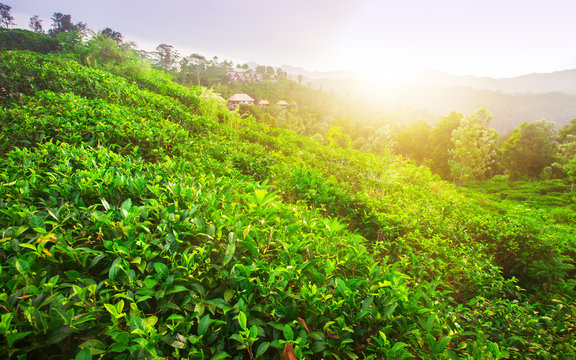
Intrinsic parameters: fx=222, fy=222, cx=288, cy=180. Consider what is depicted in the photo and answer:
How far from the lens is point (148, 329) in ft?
3.36

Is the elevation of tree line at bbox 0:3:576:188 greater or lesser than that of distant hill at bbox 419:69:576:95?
lesser

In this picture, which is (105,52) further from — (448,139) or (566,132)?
(566,132)

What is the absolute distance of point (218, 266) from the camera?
1.39 meters

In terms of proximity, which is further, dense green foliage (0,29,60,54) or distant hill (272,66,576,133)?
distant hill (272,66,576,133)

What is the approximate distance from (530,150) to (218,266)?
1554 inches

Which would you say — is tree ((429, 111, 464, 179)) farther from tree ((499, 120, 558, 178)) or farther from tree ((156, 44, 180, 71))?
tree ((156, 44, 180, 71))

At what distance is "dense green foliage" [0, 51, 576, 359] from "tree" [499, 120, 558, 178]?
34432 millimetres

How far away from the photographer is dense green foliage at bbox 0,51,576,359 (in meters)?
1.08

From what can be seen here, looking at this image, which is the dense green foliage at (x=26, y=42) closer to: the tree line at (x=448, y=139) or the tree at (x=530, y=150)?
the tree line at (x=448, y=139)

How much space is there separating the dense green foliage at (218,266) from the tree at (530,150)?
34.4m

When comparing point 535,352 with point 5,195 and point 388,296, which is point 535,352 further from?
point 5,195

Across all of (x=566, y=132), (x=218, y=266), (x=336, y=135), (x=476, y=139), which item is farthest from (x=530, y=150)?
(x=218, y=266)

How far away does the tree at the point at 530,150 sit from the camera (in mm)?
26406

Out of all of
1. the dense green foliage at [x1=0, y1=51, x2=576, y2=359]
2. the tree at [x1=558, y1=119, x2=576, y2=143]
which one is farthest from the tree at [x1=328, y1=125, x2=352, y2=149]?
the tree at [x1=558, y1=119, x2=576, y2=143]
